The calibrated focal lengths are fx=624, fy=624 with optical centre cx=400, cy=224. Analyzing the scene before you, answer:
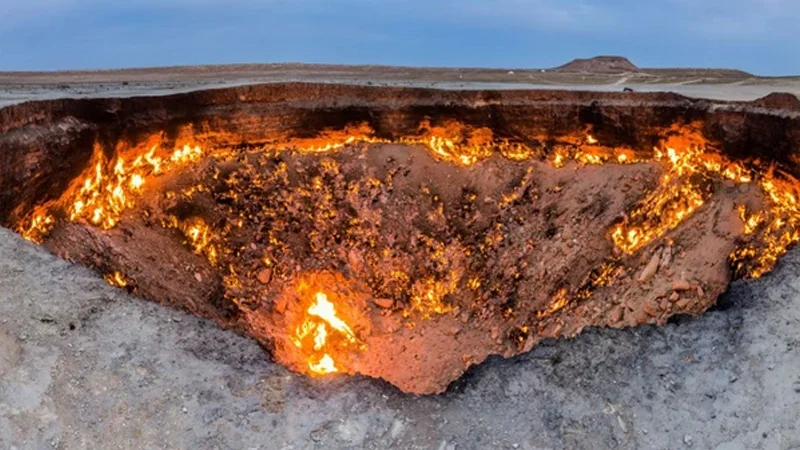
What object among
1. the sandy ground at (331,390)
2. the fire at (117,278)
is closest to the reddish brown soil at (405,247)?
the fire at (117,278)

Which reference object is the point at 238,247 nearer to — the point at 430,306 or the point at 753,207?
the point at 430,306

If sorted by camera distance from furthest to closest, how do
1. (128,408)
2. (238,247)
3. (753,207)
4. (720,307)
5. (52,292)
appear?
(238,247) → (753,207) → (720,307) → (52,292) → (128,408)

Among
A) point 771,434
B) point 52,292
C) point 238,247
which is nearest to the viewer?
point 771,434

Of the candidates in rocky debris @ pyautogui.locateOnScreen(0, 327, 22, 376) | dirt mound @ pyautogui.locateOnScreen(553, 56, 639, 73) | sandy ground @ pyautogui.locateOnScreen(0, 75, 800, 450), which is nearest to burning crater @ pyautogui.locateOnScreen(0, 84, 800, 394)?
sandy ground @ pyautogui.locateOnScreen(0, 75, 800, 450)

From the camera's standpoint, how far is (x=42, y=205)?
7.57 metres

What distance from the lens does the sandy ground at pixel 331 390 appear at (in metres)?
4.04

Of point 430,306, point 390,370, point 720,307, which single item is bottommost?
point 390,370

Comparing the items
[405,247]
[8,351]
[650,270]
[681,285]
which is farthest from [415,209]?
[8,351]

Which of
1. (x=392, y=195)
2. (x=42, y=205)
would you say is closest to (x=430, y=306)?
(x=392, y=195)

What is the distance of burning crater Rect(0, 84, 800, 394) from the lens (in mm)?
8344

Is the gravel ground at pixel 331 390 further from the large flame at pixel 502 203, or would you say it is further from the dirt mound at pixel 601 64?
the dirt mound at pixel 601 64

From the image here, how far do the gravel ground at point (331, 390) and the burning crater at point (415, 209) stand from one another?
3.25 meters

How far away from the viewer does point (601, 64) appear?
27.1 m

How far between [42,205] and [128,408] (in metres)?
4.57
